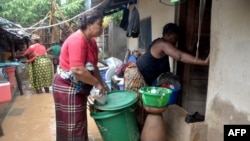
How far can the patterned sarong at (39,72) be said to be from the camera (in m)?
8.46

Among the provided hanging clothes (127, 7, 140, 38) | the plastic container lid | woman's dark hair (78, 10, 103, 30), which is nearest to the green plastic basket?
the plastic container lid

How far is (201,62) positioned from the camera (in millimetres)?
3164

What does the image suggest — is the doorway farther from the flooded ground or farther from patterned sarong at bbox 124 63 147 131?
the flooded ground

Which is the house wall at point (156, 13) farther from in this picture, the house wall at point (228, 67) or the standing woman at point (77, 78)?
the standing woman at point (77, 78)

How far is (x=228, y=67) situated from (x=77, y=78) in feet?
5.53

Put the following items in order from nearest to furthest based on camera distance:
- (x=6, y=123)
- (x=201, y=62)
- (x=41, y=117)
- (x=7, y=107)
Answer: (x=201, y=62), (x=6, y=123), (x=41, y=117), (x=7, y=107)

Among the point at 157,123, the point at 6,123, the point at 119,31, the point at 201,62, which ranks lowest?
the point at 6,123

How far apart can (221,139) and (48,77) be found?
688 centimetres

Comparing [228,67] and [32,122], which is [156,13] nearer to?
[228,67]

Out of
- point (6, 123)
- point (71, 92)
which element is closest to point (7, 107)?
point (6, 123)

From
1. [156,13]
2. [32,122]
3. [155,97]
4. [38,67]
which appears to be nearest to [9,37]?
[38,67]

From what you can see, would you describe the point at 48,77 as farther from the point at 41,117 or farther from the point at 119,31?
the point at 119,31

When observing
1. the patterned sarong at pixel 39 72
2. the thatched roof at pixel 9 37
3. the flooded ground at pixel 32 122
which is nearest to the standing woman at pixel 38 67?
the patterned sarong at pixel 39 72

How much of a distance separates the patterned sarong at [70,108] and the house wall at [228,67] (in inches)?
61.7
